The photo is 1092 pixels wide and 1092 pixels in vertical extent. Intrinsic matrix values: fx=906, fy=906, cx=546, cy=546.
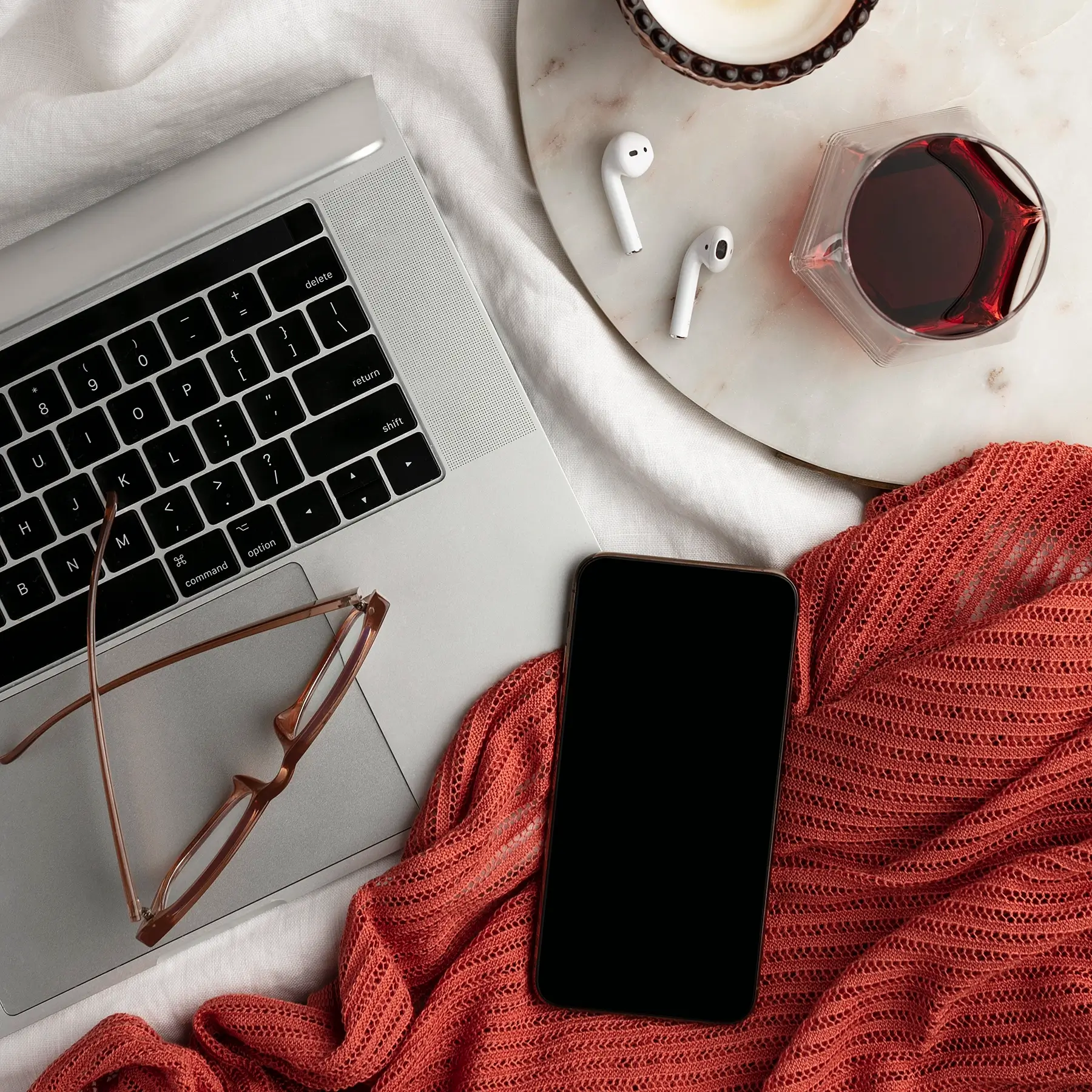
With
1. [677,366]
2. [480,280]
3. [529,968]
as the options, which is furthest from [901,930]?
[480,280]

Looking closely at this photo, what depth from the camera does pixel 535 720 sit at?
506mm

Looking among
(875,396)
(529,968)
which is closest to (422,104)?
(875,396)

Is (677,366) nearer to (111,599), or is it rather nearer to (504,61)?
(504,61)

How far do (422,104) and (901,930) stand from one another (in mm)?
550

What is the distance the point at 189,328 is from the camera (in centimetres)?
48

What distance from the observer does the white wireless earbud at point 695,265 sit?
482 mm

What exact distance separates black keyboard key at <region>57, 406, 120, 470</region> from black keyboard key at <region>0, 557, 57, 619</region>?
6 centimetres

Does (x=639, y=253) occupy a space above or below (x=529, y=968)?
above

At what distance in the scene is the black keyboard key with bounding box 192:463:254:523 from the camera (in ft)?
1.59

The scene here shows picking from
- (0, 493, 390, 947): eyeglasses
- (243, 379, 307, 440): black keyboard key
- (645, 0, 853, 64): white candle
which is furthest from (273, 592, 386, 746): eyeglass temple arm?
(645, 0, 853, 64): white candle

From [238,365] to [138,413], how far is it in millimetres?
59

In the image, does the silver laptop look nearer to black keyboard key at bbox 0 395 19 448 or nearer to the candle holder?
black keyboard key at bbox 0 395 19 448

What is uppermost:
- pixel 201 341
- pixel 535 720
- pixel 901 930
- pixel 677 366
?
pixel 201 341

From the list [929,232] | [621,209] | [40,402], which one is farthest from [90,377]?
[929,232]
